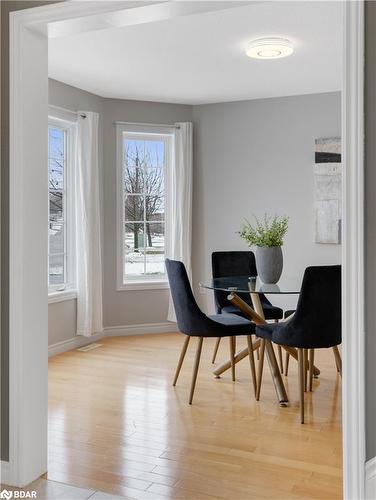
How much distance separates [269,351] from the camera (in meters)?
3.82

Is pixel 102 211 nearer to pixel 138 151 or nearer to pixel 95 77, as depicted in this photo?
pixel 138 151

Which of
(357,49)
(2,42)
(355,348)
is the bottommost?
(355,348)

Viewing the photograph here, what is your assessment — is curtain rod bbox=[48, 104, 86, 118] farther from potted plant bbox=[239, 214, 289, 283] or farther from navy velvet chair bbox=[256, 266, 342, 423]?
navy velvet chair bbox=[256, 266, 342, 423]

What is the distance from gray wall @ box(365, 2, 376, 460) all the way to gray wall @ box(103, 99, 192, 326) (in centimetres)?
418

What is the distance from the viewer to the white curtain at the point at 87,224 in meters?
5.41

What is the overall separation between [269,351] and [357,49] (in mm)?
2381

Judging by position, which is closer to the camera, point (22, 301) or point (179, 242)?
point (22, 301)

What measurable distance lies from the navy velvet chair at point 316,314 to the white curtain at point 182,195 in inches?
108

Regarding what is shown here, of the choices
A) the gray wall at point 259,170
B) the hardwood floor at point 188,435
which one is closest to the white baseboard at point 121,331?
the gray wall at point 259,170

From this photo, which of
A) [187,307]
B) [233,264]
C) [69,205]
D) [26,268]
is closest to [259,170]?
[233,264]

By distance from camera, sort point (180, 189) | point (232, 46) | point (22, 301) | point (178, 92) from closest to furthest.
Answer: point (22, 301) → point (232, 46) → point (178, 92) → point (180, 189)

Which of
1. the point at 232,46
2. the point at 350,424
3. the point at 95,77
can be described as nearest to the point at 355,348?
the point at 350,424

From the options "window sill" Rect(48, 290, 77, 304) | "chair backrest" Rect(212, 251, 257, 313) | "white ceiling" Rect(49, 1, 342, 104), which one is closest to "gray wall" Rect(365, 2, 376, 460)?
"white ceiling" Rect(49, 1, 342, 104)

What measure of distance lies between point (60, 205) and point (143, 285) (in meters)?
1.31
